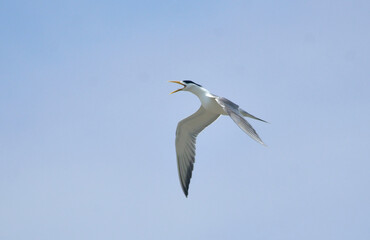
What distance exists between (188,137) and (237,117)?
13.3 feet

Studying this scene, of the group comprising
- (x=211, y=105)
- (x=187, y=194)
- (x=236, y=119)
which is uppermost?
(x=211, y=105)

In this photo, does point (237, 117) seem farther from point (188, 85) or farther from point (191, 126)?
point (191, 126)

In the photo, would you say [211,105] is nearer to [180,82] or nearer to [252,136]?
[180,82]

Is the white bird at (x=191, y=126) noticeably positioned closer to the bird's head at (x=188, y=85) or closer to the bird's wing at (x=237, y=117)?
the bird's head at (x=188, y=85)

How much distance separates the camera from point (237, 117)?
15094mm

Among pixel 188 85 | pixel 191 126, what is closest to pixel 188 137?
pixel 191 126

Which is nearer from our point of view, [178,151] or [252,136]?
[252,136]

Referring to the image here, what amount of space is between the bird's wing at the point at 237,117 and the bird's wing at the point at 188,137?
1.67 m

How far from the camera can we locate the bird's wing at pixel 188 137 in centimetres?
1858

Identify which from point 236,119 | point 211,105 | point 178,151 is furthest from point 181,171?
point 236,119

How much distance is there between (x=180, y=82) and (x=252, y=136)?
5626 millimetres

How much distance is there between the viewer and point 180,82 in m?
18.9

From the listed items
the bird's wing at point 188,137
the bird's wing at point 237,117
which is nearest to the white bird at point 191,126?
the bird's wing at point 188,137

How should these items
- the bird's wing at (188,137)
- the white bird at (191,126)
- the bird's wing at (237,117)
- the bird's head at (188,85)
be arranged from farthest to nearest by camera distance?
the bird's wing at (188,137), the bird's head at (188,85), the white bird at (191,126), the bird's wing at (237,117)
